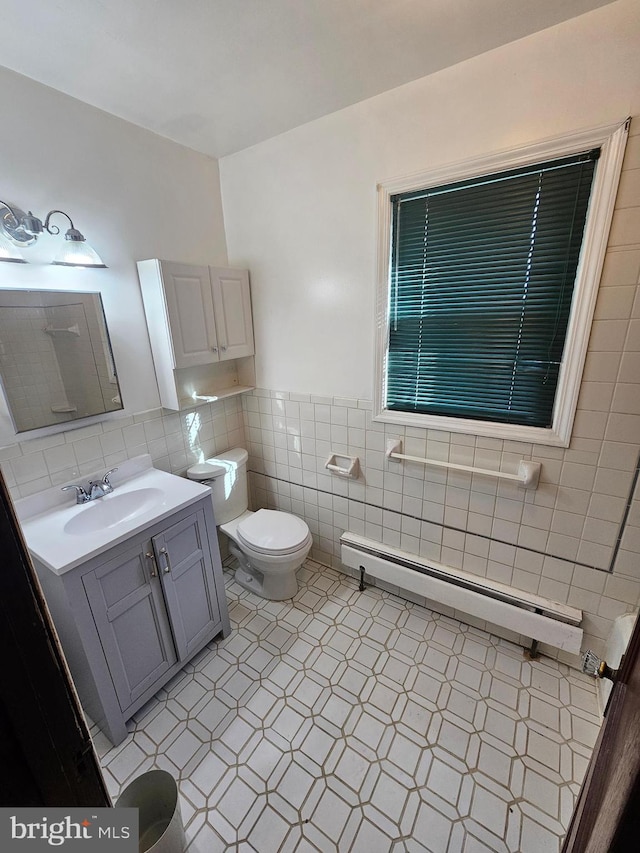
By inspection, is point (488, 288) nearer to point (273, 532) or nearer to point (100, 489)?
point (273, 532)

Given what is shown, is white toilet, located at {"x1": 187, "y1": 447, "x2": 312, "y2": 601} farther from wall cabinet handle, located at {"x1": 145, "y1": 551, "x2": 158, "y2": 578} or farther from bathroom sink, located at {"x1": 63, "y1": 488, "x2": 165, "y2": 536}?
wall cabinet handle, located at {"x1": 145, "y1": 551, "x2": 158, "y2": 578}

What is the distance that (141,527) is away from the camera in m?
1.38

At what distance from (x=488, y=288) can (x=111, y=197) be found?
1.69 metres

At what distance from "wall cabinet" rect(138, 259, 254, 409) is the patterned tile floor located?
4.51 ft

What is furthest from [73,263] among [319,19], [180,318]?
[319,19]

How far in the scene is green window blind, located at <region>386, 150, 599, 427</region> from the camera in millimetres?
1335

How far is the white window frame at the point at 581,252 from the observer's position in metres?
1.20

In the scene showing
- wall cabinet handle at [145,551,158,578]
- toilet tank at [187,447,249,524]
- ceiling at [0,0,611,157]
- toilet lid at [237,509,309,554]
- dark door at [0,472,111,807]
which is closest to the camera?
dark door at [0,472,111,807]

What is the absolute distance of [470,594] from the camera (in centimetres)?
176

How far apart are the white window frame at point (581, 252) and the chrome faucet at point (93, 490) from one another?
4.60 feet

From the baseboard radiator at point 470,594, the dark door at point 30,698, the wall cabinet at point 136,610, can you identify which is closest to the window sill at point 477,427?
the baseboard radiator at point 470,594

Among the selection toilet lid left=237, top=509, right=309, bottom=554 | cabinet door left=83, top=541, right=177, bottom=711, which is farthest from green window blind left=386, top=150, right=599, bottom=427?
cabinet door left=83, top=541, right=177, bottom=711

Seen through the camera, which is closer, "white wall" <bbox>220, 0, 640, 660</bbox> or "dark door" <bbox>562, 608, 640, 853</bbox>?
"dark door" <bbox>562, 608, 640, 853</bbox>

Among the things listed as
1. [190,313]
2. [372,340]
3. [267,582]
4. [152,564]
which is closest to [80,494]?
[152,564]
